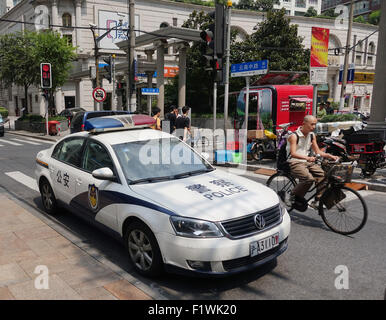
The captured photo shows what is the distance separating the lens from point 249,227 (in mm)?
3574

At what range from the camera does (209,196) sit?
384 centimetres

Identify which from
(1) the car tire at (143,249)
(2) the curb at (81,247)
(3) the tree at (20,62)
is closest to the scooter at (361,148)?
(1) the car tire at (143,249)

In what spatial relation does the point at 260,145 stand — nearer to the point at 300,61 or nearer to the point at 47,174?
the point at 47,174

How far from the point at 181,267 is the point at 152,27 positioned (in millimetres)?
46086

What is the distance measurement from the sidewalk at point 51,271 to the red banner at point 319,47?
Result: 7148mm

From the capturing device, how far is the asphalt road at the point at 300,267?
3572 millimetres

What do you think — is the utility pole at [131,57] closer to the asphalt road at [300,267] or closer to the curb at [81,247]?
the curb at [81,247]

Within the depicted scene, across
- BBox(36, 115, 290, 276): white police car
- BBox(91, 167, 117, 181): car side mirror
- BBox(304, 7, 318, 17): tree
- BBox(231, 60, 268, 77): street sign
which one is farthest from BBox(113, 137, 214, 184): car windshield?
BBox(304, 7, 318, 17): tree

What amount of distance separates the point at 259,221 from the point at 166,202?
0.99m

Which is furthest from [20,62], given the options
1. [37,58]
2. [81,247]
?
[81,247]

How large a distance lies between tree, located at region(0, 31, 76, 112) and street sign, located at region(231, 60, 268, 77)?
18.9 meters

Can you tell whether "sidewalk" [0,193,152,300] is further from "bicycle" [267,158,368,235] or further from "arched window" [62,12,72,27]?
"arched window" [62,12,72,27]

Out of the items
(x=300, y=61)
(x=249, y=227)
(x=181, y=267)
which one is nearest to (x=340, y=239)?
(x=249, y=227)

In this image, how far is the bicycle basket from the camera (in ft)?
16.7
